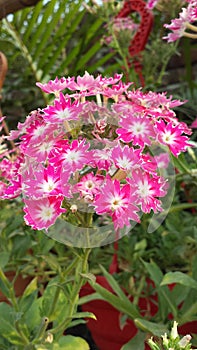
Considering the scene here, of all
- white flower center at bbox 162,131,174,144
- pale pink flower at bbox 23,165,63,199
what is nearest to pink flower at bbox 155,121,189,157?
white flower center at bbox 162,131,174,144

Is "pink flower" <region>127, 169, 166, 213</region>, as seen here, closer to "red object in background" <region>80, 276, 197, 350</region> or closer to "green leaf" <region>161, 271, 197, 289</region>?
"green leaf" <region>161, 271, 197, 289</region>

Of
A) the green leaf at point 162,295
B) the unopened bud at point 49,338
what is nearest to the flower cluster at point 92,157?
the unopened bud at point 49,338

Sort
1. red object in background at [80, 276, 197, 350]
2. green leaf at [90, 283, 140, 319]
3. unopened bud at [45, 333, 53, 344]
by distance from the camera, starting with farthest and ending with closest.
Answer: red object in background at [80, 276, 197, 350] → green leaf at [90, 283, 140, 319] → unopened bud at [45, 333, 53, 344]

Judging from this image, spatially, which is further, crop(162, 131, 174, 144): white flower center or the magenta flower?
the magenta flower

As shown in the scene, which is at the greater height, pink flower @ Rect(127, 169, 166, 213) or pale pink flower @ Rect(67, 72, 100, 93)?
pale pink flower @ Rect(67, 72, 100, 93)

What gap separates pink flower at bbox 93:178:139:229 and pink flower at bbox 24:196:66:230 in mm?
34

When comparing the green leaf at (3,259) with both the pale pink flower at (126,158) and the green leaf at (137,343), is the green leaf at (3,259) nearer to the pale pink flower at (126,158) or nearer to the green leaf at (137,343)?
the green leaf at (137,343)

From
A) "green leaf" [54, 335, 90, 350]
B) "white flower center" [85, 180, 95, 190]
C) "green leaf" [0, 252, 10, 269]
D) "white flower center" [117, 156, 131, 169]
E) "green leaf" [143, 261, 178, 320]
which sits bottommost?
"green leaf" [143, 261, 178, 320]

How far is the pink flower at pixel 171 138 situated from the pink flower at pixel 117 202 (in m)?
0.06

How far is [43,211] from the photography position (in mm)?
511

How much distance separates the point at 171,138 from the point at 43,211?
14 cm

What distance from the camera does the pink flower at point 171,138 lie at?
55 cm

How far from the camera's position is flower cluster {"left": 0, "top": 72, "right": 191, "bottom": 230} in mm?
509

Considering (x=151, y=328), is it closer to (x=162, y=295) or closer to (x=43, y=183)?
(x=162, y=295)
